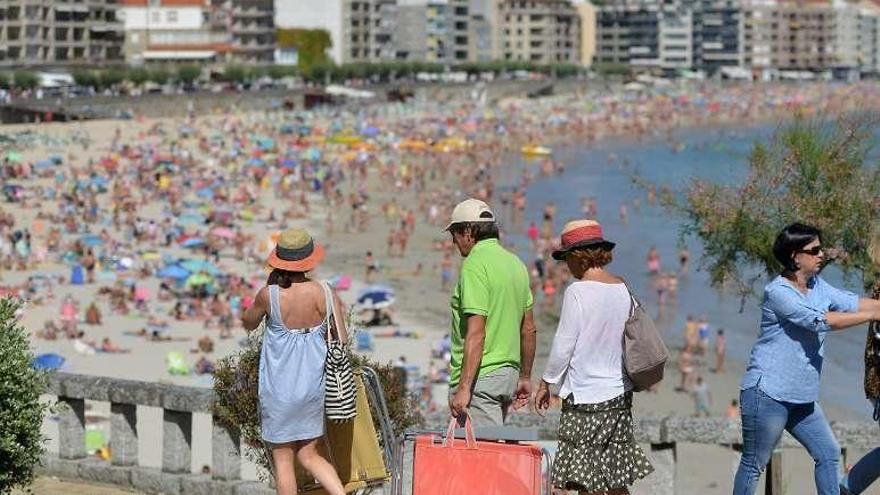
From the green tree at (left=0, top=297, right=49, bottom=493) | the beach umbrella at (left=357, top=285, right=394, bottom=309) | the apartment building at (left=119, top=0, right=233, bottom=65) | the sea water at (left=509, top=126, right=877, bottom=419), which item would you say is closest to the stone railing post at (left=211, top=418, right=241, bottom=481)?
the green tree at (left=0, top=297, right=49, bottom=493)

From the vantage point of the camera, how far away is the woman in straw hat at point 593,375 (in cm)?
564

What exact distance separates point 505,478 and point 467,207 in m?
1.17

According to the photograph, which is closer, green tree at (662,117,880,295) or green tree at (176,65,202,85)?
green tree at (662,117,880,295)

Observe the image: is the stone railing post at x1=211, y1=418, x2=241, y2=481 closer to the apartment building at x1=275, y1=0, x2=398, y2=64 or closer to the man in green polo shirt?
the man in green polo shirt

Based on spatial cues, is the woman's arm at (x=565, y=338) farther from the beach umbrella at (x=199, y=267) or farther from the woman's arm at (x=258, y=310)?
the beach umbrella at (x=199, y=267)

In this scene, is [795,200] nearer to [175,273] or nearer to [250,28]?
[175,273]

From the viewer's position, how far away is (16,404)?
602 cm

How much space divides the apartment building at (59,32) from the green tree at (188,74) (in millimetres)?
6597

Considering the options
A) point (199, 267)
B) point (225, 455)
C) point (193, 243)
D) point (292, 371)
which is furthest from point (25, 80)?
point (292, 371)

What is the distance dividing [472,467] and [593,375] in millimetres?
579

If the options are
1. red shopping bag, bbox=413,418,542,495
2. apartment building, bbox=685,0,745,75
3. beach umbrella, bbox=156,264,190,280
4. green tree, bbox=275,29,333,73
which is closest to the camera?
red shopping bag, bbox=413,418,542,495

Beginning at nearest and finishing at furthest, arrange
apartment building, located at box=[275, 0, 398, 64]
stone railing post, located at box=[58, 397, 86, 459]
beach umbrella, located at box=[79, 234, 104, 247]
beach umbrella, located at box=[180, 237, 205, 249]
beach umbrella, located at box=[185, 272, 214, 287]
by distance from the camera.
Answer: stone railing post, located at box=[58, 397, 86, 459] → beach umbrella, located at box=[185, 272, 214, 287] → beach umbrella, located at box=[79, 234, 104, 247] → beach umbrella, located at box=[180, 237, 205, 249] → apartment building, located at box=[275, 0, 398, 64]

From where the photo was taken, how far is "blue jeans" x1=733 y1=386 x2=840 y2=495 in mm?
5947

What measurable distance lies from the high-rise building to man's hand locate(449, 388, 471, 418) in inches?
6193
